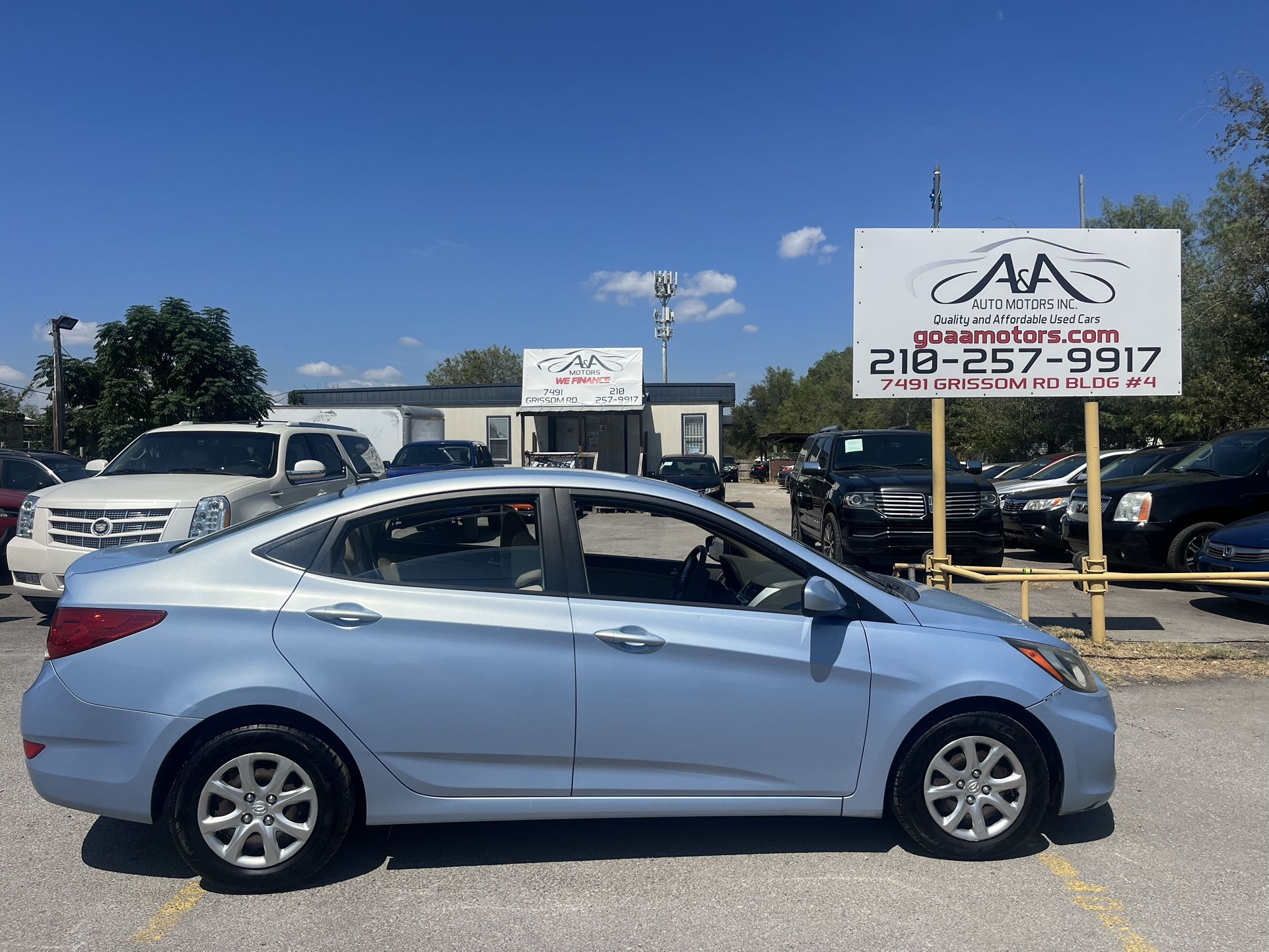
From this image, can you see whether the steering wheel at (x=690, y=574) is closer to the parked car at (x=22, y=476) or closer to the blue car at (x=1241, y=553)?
the blue car at (x=1241, y=553)

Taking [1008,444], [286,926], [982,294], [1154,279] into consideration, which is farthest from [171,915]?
[1008,444]

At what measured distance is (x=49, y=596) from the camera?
7.64 m

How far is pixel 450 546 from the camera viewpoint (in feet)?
12.3

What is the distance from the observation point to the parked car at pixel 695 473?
72.8ft

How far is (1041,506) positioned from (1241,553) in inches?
190

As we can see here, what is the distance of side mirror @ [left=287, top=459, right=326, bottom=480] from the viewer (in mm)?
8781

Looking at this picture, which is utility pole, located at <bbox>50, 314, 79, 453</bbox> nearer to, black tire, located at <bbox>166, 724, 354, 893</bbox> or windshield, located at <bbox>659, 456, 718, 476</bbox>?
windshield, located at <bbox>659, 456, 718, 476</bbox>

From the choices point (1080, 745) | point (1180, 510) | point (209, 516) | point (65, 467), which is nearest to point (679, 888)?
point (1080, 745)

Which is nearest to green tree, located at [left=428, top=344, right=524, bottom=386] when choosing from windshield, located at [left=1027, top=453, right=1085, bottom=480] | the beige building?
the beige building

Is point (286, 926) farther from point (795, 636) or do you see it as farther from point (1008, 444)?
point (1008, 444)

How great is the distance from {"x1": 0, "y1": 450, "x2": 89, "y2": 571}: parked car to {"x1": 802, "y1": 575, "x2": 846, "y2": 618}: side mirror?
9.88 meters

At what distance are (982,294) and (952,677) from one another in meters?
4.94

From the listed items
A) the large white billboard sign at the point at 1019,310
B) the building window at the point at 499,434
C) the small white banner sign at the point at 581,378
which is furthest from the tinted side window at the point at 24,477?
the building window at the point at 499,434

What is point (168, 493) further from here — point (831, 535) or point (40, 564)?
point (831, 535)
